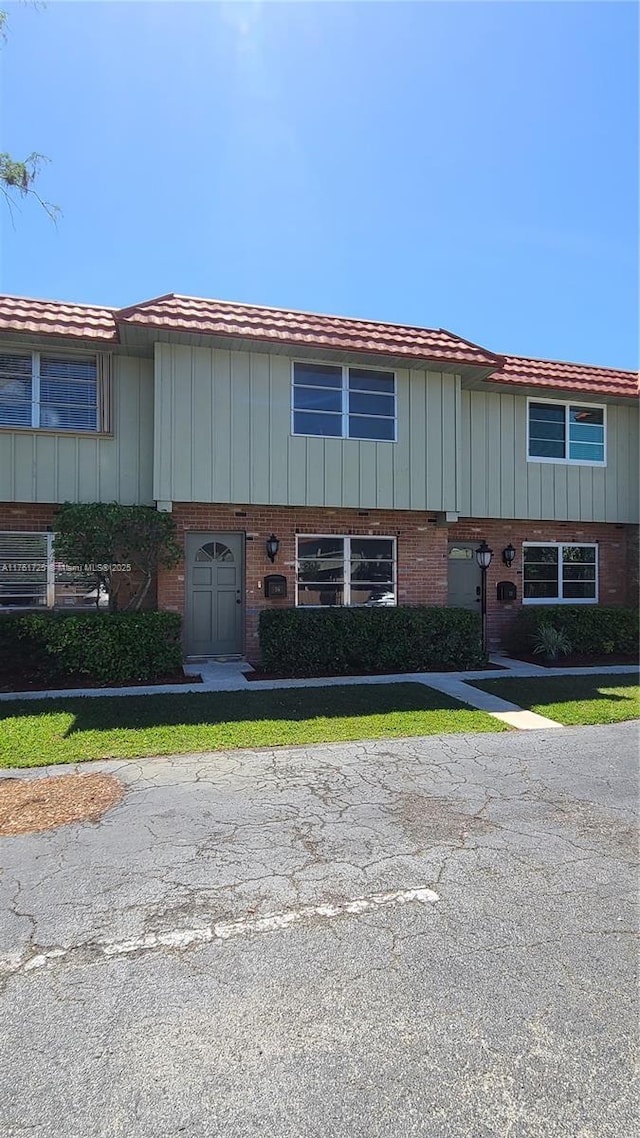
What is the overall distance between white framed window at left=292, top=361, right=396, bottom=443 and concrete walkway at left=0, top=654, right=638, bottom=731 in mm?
4288

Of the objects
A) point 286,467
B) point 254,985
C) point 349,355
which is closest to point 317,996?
point 254,985

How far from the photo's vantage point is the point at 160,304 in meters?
10.1

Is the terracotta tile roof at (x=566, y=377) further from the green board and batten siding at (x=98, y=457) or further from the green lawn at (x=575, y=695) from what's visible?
the green board and batten siding at (x=98, y=457)

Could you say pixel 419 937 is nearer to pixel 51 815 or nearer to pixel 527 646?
pixel 51 815

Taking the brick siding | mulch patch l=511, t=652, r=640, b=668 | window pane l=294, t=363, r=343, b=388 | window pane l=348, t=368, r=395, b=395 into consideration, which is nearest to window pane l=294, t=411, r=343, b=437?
window pane l=294, t=363, r=343, b=388

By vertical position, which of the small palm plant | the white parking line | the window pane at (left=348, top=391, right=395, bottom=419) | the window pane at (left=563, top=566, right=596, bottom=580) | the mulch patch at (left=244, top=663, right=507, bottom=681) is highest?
the window pane at (left=348, top=391, right=395, bottom=419)

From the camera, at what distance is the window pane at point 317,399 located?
1095 centimetres

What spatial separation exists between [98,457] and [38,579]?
7.78 ft

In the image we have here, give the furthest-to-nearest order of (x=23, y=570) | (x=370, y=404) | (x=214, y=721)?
(x=370, y=404), (x=23, y=570), (x=214, y=721)

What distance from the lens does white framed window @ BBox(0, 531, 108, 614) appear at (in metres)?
10.7

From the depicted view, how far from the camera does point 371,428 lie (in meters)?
11.3

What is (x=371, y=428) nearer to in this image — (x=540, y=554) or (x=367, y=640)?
(x=367, y=640)

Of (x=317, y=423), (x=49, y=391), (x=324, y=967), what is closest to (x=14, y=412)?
(x=49, y=391)

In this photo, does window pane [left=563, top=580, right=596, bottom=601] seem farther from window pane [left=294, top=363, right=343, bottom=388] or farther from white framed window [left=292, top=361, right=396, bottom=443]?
window pane [left=294, top=363, right=343, bottom=388]
